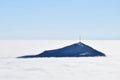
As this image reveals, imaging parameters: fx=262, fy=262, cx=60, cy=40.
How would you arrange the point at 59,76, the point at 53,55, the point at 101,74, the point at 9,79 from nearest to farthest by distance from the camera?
the point at 9,79, the point at 59,76, the point at 101,74, the point at 53,55

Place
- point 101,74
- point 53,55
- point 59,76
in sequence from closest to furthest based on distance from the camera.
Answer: point 59,76
point 101,74
point 53,55

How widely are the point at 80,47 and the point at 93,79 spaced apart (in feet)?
47.3

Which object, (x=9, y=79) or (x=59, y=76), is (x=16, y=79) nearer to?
(x=9, y=79)

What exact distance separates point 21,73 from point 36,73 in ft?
2.83

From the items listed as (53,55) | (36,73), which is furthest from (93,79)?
(53,55)

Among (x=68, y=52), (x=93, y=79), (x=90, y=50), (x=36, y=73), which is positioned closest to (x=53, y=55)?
(x=68, y=52)

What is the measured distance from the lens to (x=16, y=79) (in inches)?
520

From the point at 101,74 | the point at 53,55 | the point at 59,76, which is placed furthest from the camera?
the point at 53,55

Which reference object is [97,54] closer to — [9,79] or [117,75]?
[117,75]

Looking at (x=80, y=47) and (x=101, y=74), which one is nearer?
(x=101, y=74)

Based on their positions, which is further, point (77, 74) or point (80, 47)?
point (80, 47)

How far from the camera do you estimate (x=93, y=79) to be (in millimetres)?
13547

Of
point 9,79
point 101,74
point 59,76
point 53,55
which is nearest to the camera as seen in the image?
point 9,79

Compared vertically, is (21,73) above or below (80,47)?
below
